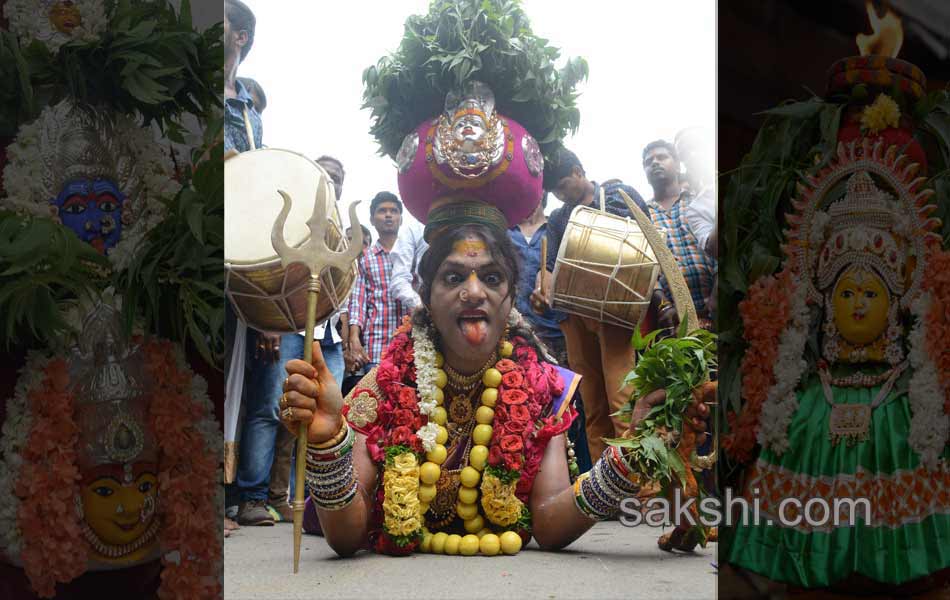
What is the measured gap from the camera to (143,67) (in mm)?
3389

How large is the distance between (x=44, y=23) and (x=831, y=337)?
292 cm

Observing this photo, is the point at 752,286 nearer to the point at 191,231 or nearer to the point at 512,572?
the point at 512,572

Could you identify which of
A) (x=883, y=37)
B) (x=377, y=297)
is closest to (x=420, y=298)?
(x=377, y=297)

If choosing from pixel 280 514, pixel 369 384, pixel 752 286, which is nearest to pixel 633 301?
pixel 752 286

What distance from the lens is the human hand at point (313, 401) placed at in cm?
332

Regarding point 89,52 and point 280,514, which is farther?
point 280,514

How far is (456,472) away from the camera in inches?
141

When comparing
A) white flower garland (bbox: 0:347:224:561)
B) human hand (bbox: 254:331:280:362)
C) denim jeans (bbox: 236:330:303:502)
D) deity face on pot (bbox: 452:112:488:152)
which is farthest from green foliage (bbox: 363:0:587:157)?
white flower garland (bbox: 0:347:224:561)

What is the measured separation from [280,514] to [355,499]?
0.32m

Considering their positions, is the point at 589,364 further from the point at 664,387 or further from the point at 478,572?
the point at 478,572

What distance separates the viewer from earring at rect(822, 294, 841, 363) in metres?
3.58

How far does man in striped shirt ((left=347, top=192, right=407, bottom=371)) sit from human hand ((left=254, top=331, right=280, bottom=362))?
27cm

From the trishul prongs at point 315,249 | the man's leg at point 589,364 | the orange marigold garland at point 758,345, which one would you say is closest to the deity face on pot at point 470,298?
the man's leg at point 589,364

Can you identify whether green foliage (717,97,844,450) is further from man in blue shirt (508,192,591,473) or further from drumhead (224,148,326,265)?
drumhead (224,148,326,265)
